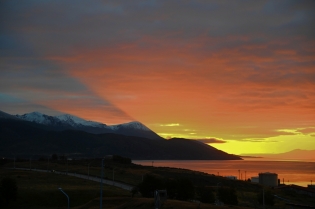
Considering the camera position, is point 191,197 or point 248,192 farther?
point 248,192

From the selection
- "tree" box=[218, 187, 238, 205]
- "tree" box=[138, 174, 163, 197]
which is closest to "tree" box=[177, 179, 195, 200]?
"tree" box=[138, 174, 163, 197]

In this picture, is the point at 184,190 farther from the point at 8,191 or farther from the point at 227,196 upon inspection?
the point at 8,191

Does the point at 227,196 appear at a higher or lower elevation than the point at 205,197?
higher

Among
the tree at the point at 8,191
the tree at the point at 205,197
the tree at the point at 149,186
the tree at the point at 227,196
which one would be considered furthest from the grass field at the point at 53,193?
the tree at the point at 227,196

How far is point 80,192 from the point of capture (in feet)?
262

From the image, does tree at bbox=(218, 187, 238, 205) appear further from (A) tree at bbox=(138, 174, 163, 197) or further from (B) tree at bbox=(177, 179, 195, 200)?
(A) tree at bbox=(138, 174, 163, 197)

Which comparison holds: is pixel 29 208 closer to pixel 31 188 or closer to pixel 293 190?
pixel 31 188

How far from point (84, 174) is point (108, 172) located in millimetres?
7385

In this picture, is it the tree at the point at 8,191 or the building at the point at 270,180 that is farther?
the building at the point at 270,180

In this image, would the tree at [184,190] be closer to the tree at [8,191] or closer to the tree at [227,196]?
the tree at [227,196]

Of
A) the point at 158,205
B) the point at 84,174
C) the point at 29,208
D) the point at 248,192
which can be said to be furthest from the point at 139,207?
the point at 84,174

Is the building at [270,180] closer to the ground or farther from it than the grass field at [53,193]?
farther from it

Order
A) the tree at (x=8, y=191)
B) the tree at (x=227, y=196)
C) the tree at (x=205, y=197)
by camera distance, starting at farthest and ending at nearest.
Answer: the tree at (x=8, y=191)
the tree at (x=227, y=196)
the tree at (x=205, y=197)

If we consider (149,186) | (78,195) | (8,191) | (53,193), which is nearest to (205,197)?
(149,186)
